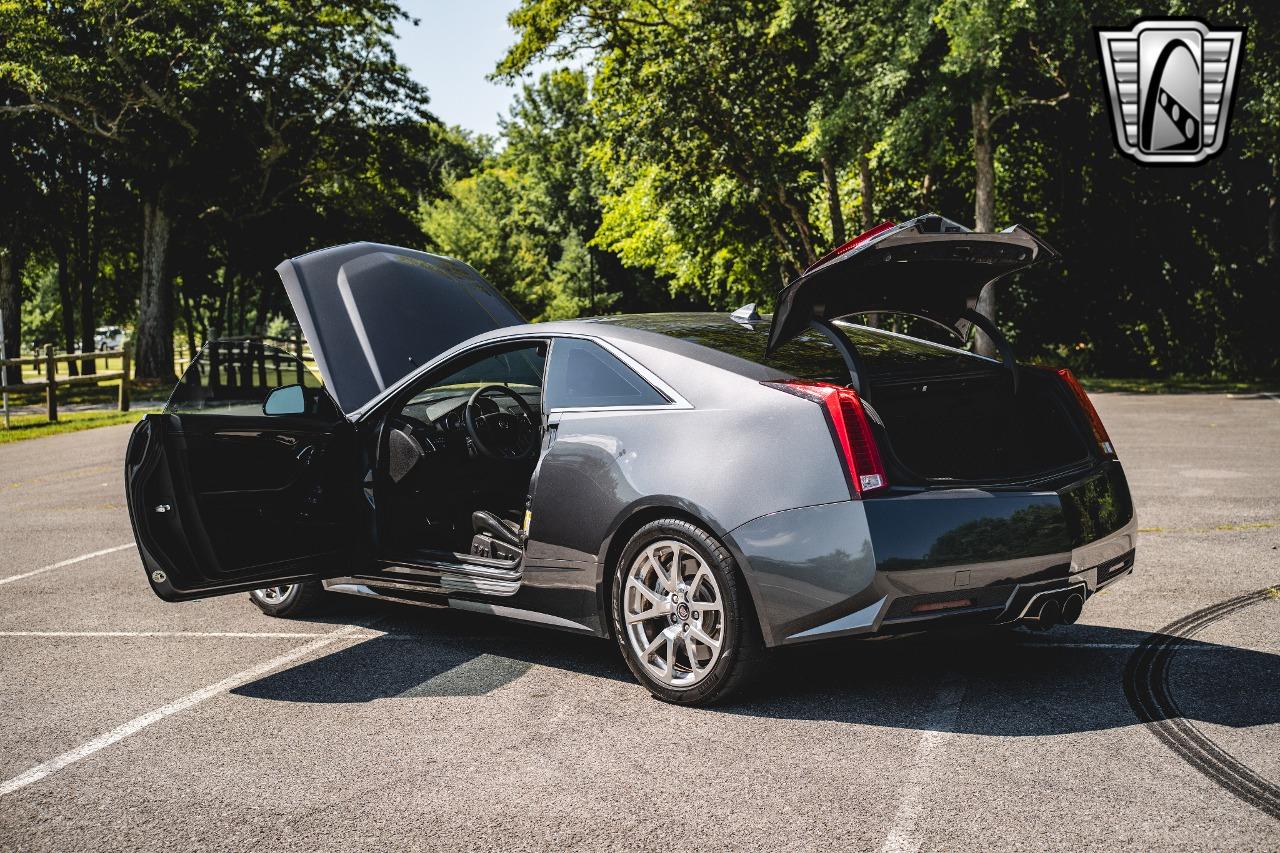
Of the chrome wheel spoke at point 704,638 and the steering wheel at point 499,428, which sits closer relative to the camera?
the chrome wheel spoke at point 704,638

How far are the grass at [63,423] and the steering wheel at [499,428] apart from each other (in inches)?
575

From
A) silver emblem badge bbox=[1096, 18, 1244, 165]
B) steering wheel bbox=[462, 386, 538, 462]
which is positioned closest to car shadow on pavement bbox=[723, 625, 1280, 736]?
steering wheel bbox=[462, 386, 538, 462]

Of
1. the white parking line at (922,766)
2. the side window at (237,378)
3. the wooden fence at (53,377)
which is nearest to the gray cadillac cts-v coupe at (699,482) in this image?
the side window at (237,378)

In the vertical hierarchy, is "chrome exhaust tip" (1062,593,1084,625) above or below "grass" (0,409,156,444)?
above

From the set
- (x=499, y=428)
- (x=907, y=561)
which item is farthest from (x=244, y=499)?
(x=907, y=561)

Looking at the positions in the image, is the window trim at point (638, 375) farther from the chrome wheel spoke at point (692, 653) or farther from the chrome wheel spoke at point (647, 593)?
the chrome wheel spoke at point (692, 653)

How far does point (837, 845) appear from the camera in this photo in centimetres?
332

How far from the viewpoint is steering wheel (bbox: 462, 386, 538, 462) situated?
6.01 metres

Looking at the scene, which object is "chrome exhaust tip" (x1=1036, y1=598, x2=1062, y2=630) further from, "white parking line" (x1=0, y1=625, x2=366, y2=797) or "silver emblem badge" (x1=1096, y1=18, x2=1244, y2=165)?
"silver emblem badge" (x1=1096, y1=18, x2=1244, y2=165)

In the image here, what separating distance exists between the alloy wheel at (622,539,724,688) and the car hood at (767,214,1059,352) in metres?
0.95

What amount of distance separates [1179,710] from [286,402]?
4141mm

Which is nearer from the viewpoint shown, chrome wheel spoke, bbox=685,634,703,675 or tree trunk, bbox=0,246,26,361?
chrome wheel spoke, bbox=685,634,703,675

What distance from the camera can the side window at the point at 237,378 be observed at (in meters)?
6.57

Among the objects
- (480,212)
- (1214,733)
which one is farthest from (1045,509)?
(480,212)
